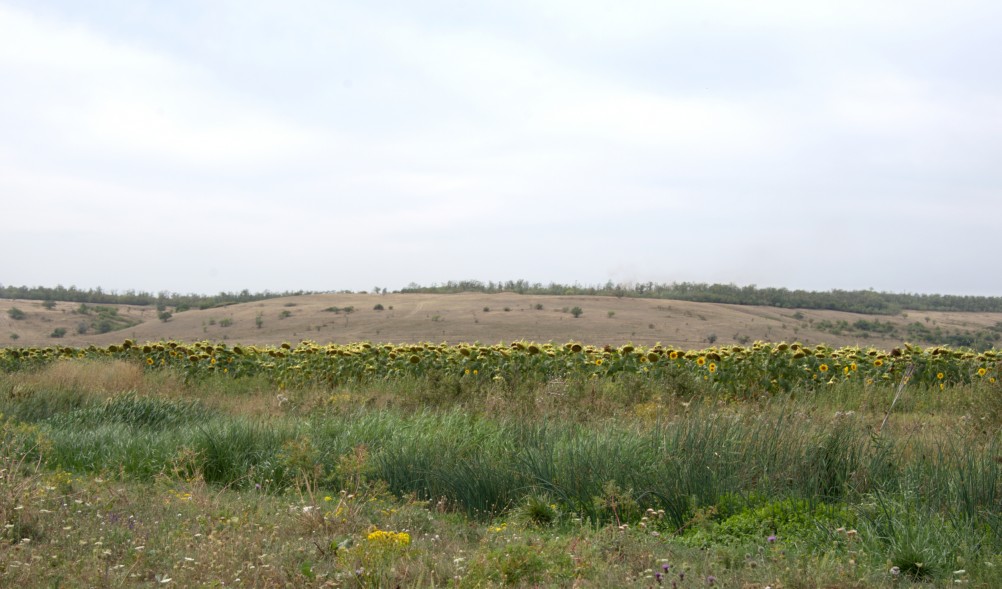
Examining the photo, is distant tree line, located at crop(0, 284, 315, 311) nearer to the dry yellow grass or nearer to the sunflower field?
the dry yellow grass

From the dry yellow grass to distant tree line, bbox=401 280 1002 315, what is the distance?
169 centimetres

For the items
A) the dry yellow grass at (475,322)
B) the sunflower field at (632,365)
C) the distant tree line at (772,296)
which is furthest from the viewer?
the distant tree line at (772,296)

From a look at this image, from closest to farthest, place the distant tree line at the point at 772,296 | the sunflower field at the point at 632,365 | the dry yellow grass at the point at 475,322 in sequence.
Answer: the sunflower field at the point at 632,365
the dry yellow grass at the point at 475,322
the distant tree line at the point at 772,296

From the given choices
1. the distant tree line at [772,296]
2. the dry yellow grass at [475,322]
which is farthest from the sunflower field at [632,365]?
the distant tree line at [772,296]

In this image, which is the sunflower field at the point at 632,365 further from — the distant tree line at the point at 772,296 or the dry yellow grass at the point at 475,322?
the distant tree line at the point at 772,296

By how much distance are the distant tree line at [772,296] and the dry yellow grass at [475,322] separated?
1.69m

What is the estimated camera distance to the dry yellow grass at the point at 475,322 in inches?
764

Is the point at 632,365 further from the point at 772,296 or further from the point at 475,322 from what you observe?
the point at 772,296

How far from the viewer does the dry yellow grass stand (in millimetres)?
Answer: 19406

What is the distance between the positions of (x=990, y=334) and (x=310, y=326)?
1789 centimetres

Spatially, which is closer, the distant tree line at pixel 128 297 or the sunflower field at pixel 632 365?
the sunflower field at pixel 632 365

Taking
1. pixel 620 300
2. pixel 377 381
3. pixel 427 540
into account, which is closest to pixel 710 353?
pixel 377 381

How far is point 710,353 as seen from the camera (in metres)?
11.3

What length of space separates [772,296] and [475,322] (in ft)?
39.1
